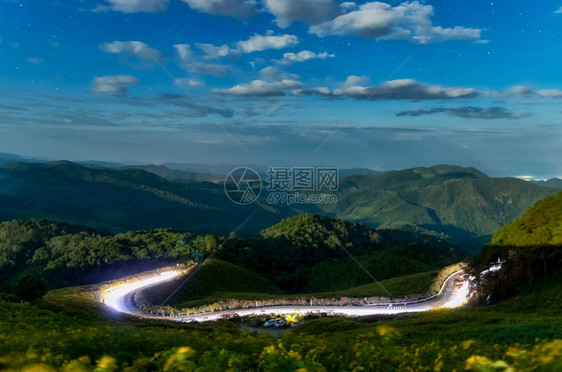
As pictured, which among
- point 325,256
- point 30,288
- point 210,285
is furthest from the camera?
point 325,256

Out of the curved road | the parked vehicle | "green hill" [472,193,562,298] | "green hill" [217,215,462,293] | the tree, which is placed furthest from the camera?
"green hill" [217,215,462,293]

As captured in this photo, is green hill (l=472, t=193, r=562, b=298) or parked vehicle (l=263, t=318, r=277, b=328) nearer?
green hill (l=472, t=193, r=562, b=298)

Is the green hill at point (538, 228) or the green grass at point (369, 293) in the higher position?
the green hill at point (538, 228)

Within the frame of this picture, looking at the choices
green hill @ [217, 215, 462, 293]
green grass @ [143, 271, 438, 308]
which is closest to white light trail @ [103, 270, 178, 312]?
green grass @ [143, 271, 438, 308]

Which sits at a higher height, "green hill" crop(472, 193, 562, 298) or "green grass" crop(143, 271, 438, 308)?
"green hill" crop(472, 193, 562, 298)

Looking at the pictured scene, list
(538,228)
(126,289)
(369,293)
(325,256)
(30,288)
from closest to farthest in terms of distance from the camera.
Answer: (30,288), (538,228), (369,293), (126,289), (325,256)

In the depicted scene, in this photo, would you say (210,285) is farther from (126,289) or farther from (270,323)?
(270,323)

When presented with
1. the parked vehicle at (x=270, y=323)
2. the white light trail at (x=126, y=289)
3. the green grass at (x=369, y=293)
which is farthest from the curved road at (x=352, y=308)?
the parked vehicle at (x=270, y=323)

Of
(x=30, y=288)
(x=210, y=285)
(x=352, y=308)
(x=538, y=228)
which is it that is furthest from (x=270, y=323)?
(x=210, y=285)

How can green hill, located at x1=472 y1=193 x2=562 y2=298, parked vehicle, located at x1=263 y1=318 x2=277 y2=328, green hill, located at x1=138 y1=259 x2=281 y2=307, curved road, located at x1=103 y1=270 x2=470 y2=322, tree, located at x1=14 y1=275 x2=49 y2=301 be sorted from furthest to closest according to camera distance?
green hill, located at x1=138 y1=259 x2=281 y2=307 → curved road, located at x1=103 y1=270 x2=470 y2=322 → parked vehicle, located at x1=263 y1=318 x2=277 y2=328 → tree, located at x1=14 y1=275 x2=49 y2=301 → green hill, located at x1=472 y1=193 x2=562 y2=298

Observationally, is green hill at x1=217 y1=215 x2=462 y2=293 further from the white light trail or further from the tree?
the tree

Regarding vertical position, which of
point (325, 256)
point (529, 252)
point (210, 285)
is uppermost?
point (529, 252)

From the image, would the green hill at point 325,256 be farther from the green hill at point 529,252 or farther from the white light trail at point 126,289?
the green hill at point 529,252
